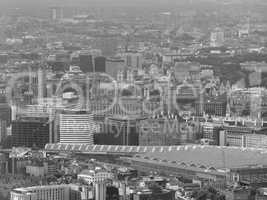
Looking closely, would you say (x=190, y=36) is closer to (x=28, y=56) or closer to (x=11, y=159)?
(x=28, y=56)

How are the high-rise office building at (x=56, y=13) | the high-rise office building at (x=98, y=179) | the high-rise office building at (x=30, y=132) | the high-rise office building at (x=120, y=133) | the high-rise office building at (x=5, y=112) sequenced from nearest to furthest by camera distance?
the high-rise office building at (x=98, y=179) → the high-rise office building at (x=30, y=132) → the high-rise office building at (x=120, y=133) → the high-rise office building at (x=5, y=112) → the high-rise office building at (x=56, y=13)

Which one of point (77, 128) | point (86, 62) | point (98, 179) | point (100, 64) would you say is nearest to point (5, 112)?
point (77, 128)

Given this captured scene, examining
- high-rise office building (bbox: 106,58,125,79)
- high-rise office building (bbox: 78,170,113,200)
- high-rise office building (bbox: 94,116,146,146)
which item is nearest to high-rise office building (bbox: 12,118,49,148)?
high-rise office building (bbox: 94,116,146,146)

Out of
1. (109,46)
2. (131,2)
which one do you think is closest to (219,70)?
(109,46)

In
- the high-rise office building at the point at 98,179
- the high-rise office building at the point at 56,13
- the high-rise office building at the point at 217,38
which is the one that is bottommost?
the high-rise office building at the point at 217,38

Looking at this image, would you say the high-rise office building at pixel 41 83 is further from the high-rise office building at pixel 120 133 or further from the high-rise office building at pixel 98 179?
the high-rise office building at pixel 98 179

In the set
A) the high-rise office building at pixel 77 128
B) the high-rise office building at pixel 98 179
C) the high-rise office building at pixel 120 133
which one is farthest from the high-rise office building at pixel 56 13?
the high-rise office building at pixel 98 179

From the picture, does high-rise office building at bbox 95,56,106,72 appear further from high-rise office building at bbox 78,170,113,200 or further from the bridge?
high-rise office building at bbox 78,170,113,200
